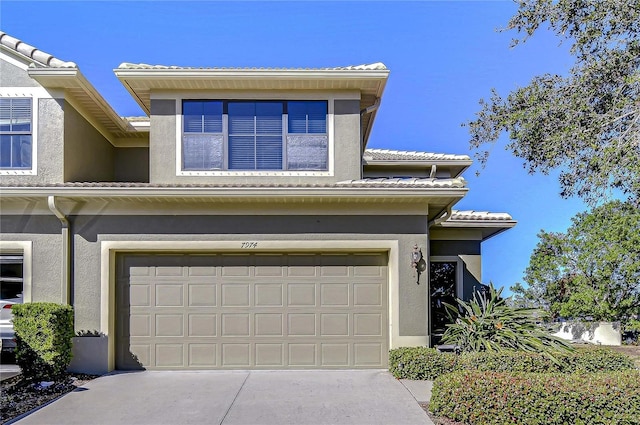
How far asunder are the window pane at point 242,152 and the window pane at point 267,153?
0.13m

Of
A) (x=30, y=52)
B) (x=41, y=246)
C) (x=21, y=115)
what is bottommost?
(x=41, y=246)

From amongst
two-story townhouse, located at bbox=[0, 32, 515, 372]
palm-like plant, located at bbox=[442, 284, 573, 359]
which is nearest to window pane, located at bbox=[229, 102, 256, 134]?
two-story townhouse, located at bbox=[0, 32, 515, 372]

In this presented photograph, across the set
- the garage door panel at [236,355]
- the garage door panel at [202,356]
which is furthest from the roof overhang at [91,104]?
the garage door panel at [236,355]

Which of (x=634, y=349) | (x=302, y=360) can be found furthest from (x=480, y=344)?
(x=634, y=349)

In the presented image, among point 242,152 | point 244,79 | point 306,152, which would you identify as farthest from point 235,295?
point 244,79

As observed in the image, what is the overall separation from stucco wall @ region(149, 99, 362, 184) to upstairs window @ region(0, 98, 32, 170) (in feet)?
8.14

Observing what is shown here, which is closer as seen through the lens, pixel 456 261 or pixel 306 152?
pixel 306 152

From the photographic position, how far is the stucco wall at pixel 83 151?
1029 centimetres

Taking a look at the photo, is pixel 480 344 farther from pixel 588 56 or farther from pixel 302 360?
pixel 588 56

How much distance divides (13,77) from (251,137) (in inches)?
207

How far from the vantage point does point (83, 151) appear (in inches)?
438

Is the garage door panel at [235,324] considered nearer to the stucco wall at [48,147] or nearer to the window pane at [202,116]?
the window pane at [202,116]

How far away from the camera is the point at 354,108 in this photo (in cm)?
1098

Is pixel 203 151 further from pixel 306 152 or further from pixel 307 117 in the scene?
pixel 307 117
